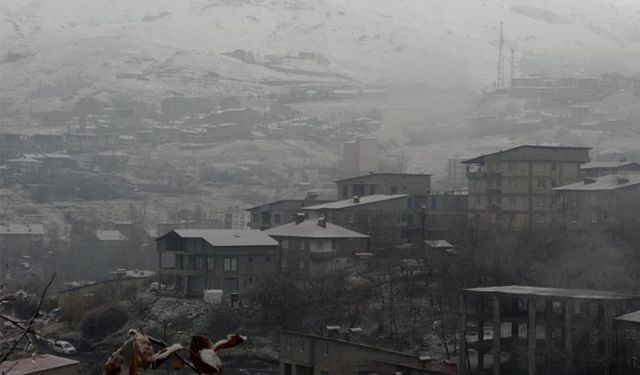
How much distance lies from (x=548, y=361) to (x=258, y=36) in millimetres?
56825

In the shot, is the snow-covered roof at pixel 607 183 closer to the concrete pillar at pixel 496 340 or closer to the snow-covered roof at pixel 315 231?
the snow-covered roof at pixel 315 231

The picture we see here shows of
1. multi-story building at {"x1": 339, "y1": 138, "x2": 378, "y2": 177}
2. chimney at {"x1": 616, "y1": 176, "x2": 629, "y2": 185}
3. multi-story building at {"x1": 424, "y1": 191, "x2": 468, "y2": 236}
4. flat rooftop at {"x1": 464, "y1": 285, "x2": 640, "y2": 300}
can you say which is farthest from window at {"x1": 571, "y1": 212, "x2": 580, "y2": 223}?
multi-story building at {"x1": 339, "y1": 138, "x2": 378, "y2": 177}

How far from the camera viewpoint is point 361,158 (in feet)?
104

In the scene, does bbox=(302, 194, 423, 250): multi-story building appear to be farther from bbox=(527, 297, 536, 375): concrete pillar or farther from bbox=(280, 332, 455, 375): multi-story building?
bbox=(527, 297, 536, 375): concrete pillar

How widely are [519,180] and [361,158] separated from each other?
40.8ft

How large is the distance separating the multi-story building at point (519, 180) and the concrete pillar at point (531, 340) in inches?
272

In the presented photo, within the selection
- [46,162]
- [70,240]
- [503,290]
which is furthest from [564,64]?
[503,290]

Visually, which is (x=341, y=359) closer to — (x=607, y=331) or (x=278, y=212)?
(x=607, y=331)

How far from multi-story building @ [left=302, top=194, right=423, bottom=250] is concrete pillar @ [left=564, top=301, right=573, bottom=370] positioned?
676 centimetres

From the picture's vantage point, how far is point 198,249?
17.9 metres

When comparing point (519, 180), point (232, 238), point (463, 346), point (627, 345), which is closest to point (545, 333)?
point (463, 346)

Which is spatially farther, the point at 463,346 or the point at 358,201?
the point at 358,201

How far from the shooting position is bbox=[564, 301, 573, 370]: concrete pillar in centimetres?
1155

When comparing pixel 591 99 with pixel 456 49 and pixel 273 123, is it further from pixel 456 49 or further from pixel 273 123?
pixel 456 49
